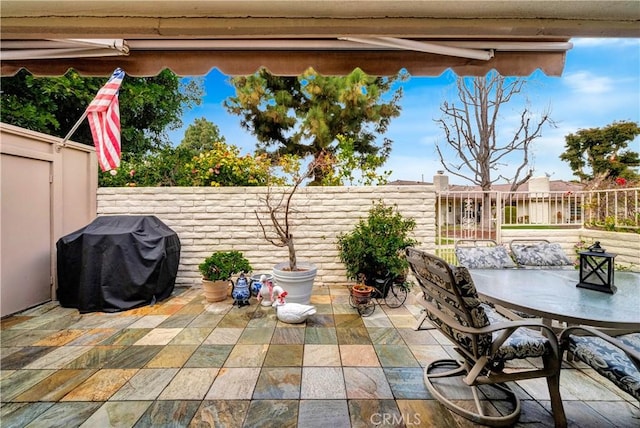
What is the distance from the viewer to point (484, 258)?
340 centimetres

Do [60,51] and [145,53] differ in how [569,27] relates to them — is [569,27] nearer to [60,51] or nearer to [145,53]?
[145,53]

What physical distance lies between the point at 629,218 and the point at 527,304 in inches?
190

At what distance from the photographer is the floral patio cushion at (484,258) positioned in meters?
3.35

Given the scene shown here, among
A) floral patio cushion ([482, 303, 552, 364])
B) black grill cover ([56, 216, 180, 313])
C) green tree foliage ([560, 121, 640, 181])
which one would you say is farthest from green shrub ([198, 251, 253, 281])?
green tree foliage ([560, 121, 640, 181])

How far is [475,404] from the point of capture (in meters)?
1.95

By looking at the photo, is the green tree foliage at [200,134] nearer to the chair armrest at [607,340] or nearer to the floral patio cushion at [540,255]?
the floral patio cushion at [540,255]

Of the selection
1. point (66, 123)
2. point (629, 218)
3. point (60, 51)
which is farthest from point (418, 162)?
point (66, 123)

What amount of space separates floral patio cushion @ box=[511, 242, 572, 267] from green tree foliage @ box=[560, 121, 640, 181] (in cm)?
1308

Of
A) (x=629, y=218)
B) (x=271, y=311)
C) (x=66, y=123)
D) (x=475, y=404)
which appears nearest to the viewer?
(x=475, y=404)

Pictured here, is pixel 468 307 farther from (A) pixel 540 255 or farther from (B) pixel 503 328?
(A) pixel 540 255

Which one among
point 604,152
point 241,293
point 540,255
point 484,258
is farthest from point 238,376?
point 604,152

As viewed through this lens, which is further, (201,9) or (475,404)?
(475,404)

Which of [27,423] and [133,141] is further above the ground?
[133,141]

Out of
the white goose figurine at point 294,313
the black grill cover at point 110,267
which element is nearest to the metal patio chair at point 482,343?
A: the white goose figurine at point 294,313
